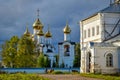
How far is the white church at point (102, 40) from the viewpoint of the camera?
1272 inches

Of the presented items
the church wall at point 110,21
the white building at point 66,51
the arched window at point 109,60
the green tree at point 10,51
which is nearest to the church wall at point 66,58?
the white building at point 66,51

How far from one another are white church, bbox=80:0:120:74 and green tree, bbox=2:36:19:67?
36.9 ft

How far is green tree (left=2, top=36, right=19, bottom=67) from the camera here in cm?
4856

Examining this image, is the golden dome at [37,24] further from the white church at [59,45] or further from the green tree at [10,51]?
the green tree at [10,51]

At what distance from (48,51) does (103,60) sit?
100 ft

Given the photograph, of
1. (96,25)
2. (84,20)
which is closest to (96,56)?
(96,25)

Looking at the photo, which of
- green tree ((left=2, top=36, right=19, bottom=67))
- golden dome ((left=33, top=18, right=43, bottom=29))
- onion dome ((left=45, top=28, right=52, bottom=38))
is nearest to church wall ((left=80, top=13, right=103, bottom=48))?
green tree ((left=2, top=36, right=19, bottom=67))

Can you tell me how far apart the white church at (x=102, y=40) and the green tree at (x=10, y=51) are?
36.9 ft

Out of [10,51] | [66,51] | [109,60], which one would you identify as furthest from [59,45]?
[109,60]

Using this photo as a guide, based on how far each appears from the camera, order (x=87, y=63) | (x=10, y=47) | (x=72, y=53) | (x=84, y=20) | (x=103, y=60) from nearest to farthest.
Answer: (x=103, y=60) < (x=87, y=63) < (x=84, y=20) < (x=10, y=47) < (x=72, y=53)

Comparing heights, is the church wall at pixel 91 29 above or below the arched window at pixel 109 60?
above

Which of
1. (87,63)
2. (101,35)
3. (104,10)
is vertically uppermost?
(104,10)

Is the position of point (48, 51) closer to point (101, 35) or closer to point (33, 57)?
point (33, 57)

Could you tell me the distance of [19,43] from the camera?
50.1 meters
